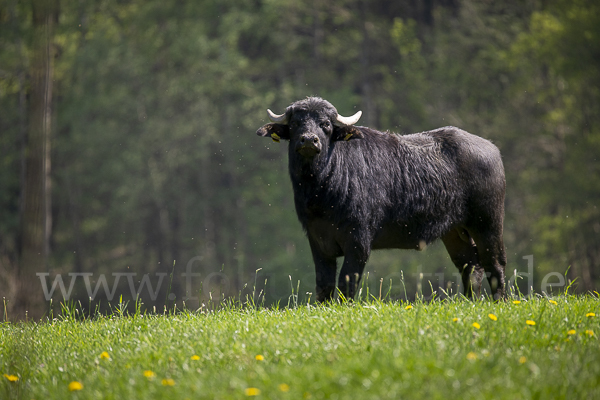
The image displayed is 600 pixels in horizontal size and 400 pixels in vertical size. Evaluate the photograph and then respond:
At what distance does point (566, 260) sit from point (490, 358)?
20.1 metres

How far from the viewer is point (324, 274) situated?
6508 mm

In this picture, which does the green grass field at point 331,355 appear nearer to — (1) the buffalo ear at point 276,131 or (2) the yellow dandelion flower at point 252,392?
(2) the yellow dandelion flower at point 252,392

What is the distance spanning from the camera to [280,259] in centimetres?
2683

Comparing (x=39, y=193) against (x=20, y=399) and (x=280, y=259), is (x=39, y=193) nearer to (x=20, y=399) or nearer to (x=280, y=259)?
(x=20, y=399)

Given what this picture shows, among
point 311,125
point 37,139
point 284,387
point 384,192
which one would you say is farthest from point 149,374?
point 384,192

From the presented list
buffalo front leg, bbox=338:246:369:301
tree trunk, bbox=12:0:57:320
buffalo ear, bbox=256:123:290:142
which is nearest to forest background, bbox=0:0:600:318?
buffalo ear, bbox=256:123:290:142

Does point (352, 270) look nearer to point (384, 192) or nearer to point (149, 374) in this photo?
point (384, 192)

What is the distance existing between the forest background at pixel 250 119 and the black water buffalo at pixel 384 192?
46.2 feet

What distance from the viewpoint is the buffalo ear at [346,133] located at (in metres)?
6.85

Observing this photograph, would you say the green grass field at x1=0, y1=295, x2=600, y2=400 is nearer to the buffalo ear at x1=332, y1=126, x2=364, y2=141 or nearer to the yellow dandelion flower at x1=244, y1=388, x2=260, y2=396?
the yellow dandelion flower at x1=244, y1=388, x2=260, y2=396

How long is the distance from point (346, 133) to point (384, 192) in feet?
2.49

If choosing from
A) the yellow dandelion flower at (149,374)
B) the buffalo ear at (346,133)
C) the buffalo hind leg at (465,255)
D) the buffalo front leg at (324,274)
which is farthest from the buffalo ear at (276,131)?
the yellow dandelion flower at (149,374)

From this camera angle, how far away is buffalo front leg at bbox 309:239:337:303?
648 centimetres

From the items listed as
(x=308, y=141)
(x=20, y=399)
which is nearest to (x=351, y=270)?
(x=308, y=141)
